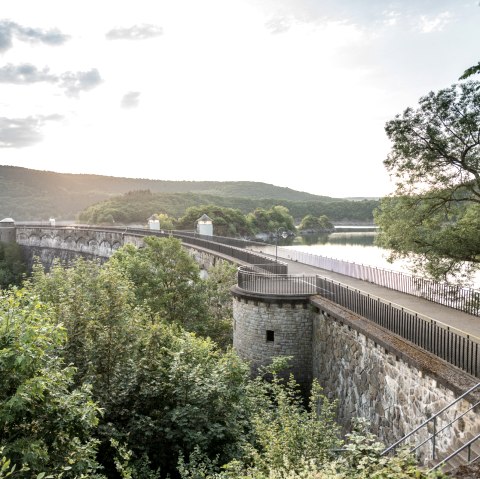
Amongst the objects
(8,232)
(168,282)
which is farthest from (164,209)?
(168,282)

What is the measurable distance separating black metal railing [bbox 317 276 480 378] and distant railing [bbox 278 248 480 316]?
Result: 3.17 m

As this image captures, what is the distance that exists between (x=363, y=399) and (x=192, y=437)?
5373 millimetres

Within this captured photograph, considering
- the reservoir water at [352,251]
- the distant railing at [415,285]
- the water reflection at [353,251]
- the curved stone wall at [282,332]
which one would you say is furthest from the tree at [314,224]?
the curved stone wall at [282,332]

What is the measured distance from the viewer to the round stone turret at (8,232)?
80875 mm

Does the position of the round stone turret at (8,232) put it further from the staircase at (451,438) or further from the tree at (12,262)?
the staircase at (451,438)

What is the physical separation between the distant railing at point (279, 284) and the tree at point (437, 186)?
547 cm

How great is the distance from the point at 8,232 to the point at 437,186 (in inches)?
3137

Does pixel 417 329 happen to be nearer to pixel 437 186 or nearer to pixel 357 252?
pixel 437 186

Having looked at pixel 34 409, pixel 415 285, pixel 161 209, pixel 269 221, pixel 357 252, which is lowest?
pixel 357 252

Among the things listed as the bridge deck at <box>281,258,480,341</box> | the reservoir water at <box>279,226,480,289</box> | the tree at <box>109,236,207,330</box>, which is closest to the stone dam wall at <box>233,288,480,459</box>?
the bridge deck at <box>281,258,480,341</box>

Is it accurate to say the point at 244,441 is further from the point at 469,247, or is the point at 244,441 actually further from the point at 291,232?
the point at 291,232

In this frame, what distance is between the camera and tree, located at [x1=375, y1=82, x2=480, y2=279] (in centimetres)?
1889

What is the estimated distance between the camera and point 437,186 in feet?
67.2

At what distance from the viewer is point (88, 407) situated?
24.9 feet
